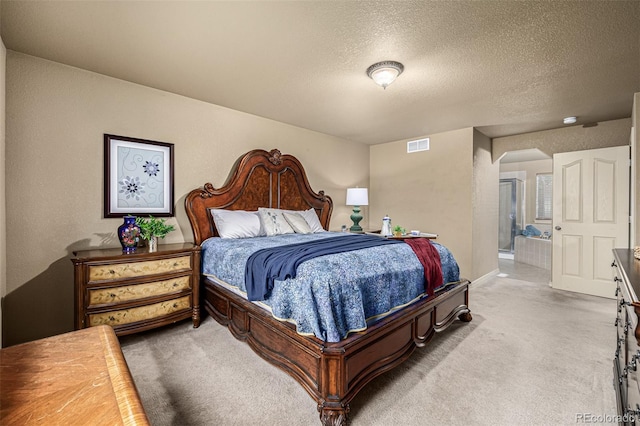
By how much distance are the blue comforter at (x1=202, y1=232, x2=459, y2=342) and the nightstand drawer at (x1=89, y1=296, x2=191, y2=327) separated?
24.9 inches

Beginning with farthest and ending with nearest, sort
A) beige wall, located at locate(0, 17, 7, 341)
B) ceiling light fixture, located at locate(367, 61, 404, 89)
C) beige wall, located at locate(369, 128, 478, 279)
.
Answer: beige wall, located at locate(369, 128, 478, 279)
ceiling light fixture, located at locate(367, 61, 404, 89)
beige wall, located at locate(0, 17, 7, 341)

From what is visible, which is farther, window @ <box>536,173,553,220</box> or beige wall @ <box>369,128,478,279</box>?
window @ <box>536,173,553,220</box>

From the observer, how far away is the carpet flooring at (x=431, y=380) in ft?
5.77

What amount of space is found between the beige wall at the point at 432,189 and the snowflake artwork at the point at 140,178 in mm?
3892

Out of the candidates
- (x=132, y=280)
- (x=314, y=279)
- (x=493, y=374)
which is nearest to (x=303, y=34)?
(x=314, y=279)

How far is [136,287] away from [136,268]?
0.17 m

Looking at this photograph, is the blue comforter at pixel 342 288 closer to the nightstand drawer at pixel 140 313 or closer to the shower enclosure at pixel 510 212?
the nightstand drawer at pixel 140 313

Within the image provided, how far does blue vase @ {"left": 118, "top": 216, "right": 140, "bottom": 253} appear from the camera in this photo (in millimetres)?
2713

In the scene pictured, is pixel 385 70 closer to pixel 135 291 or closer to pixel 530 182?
pixel 135 291

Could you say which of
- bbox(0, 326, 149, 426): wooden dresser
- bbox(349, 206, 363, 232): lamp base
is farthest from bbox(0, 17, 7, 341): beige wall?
bbox(349, 206, 363, 232): lamp base

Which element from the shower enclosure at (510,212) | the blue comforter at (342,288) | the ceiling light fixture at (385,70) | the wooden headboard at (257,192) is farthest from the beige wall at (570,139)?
the blue comforter at (342,288)

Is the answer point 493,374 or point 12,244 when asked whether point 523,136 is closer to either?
point 493,374

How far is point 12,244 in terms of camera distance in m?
2.41

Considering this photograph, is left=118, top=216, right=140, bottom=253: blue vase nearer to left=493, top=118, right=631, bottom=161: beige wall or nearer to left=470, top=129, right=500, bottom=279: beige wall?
left=470, top=129, right=500, bottom=279: beige wall
